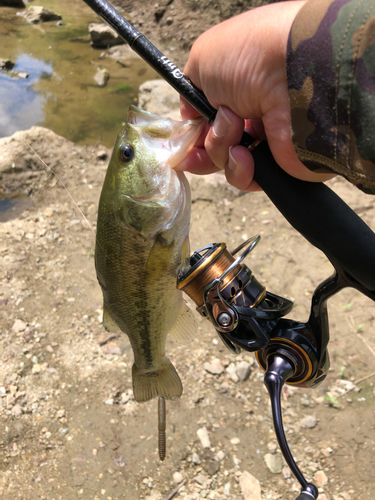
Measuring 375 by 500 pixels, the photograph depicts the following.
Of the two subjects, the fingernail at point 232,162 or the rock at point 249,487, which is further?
the rock at point 249,487

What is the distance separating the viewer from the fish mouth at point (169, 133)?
5.33ft

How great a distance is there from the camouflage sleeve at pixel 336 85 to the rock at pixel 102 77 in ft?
27.8

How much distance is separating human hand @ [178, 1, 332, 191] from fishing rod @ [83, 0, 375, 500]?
0.17ft

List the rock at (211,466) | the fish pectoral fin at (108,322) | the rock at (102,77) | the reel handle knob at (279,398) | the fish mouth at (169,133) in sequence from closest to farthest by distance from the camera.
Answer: the reel handle knob at (279,398) < the fish mouth at (169,133) < the fish pectoral fin at (108,322) < the rock at (211,466) < the rock at (102,77)

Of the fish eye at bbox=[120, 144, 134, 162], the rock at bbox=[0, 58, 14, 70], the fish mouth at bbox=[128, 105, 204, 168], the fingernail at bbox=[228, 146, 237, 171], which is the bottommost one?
the rock at bbox=[0, 58, 14, 70]

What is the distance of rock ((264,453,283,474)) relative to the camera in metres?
2.72

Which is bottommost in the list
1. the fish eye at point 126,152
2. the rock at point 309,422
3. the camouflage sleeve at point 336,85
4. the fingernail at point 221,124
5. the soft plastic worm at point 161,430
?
the rock at point 309,422

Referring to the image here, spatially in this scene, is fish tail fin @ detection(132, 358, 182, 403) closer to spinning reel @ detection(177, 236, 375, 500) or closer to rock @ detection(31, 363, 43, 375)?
spinning reel @ detection(177, 236, 375, 500)

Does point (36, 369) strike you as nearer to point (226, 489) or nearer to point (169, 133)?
point (226, 489)

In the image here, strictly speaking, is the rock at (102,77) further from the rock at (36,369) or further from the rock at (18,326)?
the rock at (36,369)

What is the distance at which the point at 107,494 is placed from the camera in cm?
262

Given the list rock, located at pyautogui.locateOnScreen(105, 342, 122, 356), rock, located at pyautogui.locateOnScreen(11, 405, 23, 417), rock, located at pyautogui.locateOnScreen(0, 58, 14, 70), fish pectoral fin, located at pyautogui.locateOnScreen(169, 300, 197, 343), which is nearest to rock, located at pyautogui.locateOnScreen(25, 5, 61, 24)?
rock, located at pyautogui.locateOnScreen(0, 58, 14, 70)

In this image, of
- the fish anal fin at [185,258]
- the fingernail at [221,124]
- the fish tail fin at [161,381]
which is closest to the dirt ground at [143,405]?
the fish tail fin at [161,381]

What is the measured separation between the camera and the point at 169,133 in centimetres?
167
